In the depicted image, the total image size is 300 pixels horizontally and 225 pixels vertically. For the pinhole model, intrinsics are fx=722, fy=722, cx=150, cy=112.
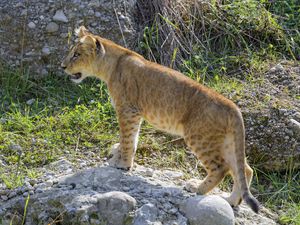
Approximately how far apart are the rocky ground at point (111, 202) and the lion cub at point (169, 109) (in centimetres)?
24

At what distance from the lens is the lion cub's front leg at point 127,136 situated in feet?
22.3

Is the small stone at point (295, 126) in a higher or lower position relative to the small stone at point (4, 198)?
higher

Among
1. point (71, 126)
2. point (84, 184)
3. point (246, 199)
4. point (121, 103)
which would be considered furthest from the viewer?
point (71, 126)

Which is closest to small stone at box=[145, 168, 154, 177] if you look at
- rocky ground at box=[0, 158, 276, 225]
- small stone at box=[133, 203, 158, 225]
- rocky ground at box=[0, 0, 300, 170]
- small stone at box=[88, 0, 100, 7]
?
rocky ground at box=[0, 158, 276, 225]

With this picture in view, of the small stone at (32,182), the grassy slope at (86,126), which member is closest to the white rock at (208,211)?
the grassy slope at (86,126)

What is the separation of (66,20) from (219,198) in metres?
3.53

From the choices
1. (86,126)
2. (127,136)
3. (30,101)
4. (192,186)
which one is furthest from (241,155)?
(30,101)

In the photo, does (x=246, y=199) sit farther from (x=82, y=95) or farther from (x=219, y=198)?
(x=82, y=95)

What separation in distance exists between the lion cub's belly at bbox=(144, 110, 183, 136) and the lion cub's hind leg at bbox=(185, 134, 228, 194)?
1.03 ft

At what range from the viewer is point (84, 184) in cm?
642

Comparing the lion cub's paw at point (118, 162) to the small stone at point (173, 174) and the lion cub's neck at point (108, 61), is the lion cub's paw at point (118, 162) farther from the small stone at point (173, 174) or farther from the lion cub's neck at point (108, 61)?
the lion cub's neck at point (108, 61)

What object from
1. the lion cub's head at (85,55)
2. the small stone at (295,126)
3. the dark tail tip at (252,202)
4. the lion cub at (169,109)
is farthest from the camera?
the small stone at (295,126)

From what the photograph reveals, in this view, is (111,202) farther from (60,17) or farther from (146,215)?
(60,17)

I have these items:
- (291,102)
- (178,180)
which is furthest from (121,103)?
(291,102)
